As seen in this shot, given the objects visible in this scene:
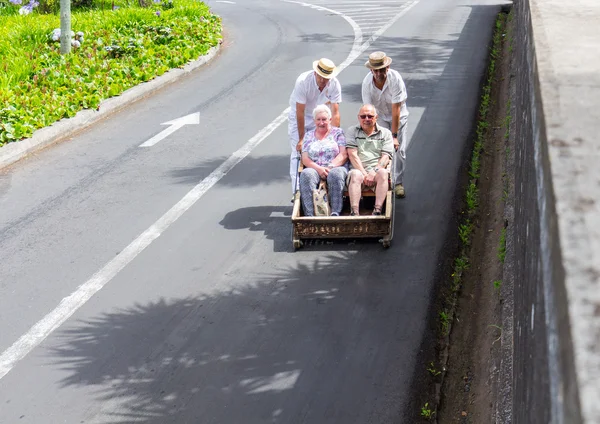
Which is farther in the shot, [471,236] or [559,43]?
[471,236]

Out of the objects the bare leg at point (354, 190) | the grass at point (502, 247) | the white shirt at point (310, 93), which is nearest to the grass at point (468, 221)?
the grass at point (502, 247)

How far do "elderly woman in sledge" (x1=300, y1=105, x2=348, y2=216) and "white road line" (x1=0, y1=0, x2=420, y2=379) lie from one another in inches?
66.5

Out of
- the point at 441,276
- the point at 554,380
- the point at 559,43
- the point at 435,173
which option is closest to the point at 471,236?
the point at 441,276

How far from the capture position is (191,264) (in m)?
8.69

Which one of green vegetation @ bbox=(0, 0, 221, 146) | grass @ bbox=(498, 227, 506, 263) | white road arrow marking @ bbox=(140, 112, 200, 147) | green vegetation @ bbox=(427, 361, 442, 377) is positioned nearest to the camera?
green vegetation @ bbox=(427, 361, 442, 377)

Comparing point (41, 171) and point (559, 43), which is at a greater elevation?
point (559, 43)

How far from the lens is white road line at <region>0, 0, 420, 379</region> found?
711 centimetres

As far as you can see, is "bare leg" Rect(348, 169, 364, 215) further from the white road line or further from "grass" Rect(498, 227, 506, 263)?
the white road line

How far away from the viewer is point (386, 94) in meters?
10.0

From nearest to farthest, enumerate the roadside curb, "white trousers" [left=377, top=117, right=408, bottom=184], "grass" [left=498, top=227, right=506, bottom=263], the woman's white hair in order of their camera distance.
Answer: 1. "grass" [left=498, top=227, right=506, bottom=263]
2. the woman's white hair
3. "white trousers" [left=377, top=117, right=408, bottom=184]
4. the roadside curb

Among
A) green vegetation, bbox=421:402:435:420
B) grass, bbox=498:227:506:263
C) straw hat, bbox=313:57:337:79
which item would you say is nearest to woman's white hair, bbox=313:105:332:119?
straw hat, bbox=313:57:337:79

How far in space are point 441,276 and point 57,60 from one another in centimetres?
1095

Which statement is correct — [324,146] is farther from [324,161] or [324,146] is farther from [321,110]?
[321,110]

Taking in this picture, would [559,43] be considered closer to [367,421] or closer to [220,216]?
[367,421]
